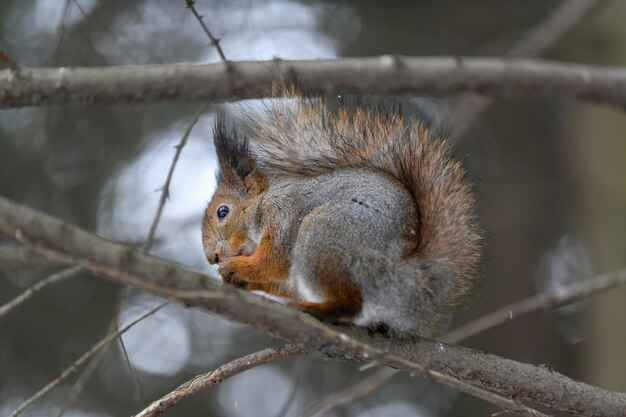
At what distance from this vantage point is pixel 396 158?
215 cm

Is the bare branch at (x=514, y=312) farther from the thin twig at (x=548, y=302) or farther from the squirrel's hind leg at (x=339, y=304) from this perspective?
the squirrel's hind leg at (x=339, y=304)

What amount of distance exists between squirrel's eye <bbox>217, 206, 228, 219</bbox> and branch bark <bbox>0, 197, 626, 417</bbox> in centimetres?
→ 67

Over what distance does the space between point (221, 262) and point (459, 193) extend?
26.7 inches

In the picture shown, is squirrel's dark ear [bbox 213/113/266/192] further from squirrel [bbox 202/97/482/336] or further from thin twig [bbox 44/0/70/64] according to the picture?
thin twig [bbox 44/0/70/64]

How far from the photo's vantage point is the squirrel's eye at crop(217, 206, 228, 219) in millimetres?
2389

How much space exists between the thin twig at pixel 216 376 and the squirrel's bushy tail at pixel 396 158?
410 mm

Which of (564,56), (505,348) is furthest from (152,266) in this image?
(564,56)

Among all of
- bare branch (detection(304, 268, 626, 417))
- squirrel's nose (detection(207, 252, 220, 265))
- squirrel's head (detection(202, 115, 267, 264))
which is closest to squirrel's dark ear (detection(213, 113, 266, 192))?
squirrel's head (detection(202, 115, 267, 264))

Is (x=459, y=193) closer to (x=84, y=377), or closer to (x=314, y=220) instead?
(x=314, y=220)

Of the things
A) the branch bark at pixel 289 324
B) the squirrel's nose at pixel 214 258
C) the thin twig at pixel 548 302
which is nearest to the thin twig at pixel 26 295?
the branch bark at pixel 289 324

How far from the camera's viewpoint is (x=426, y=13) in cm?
459

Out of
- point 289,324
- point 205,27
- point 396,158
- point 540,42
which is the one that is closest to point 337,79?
point 396,158

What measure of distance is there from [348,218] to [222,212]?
1.80 feet

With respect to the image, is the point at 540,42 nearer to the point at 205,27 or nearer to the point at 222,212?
the point at 222,212
